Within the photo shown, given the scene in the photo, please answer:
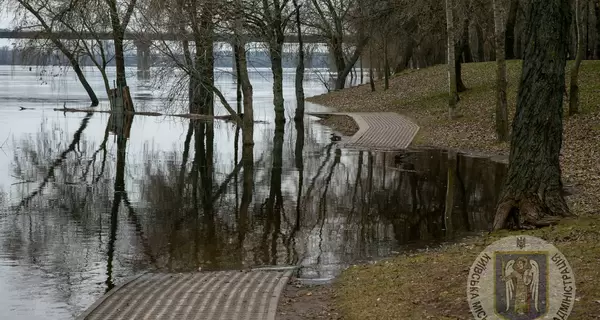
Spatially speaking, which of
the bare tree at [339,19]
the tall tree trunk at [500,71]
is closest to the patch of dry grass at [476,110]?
the tall tree trunk at [500,71]

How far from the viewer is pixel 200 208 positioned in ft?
53.8

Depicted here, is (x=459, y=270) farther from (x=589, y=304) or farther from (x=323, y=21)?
(x=323, y=21)

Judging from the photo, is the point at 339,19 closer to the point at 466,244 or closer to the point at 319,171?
the point at 319,171

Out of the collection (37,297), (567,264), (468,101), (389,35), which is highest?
(389,35)

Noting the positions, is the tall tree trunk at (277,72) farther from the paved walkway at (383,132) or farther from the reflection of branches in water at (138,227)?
the reflection of branches in water at (138,227)

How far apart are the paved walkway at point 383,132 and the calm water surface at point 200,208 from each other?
114 cm

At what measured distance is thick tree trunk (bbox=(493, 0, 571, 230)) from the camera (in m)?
11.2

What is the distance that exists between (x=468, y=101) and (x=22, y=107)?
984 inches

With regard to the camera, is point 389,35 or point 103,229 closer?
point 103,229

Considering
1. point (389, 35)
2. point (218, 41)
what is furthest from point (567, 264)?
point (389, 35)

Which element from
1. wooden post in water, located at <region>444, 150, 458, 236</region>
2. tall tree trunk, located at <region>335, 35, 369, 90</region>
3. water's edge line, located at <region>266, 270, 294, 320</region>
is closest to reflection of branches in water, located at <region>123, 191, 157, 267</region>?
water's edge line, located at <region>266, 270, 294, 320</region>

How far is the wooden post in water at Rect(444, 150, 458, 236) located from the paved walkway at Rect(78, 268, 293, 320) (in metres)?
4.56

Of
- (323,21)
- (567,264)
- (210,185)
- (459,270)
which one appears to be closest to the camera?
(567,264)

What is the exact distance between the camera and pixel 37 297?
32.1ft
